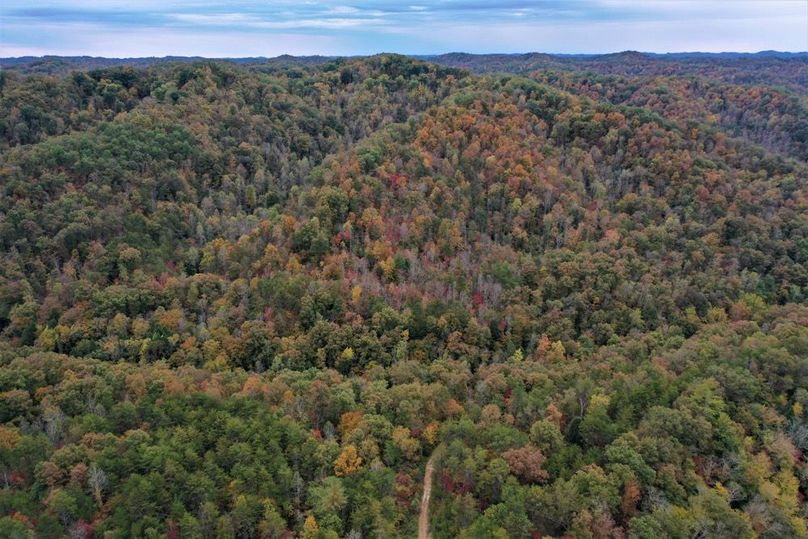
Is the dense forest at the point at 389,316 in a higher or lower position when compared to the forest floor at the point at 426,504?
higher

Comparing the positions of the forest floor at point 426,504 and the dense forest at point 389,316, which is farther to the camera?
the forest floor at point 426,504

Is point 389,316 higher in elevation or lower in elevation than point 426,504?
higher

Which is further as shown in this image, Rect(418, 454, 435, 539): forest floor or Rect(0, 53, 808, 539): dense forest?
Rect(418, 454, 435, 539): forest floor

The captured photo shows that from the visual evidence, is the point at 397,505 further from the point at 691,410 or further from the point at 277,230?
the point at 277,230

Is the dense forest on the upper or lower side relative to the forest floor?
upper
